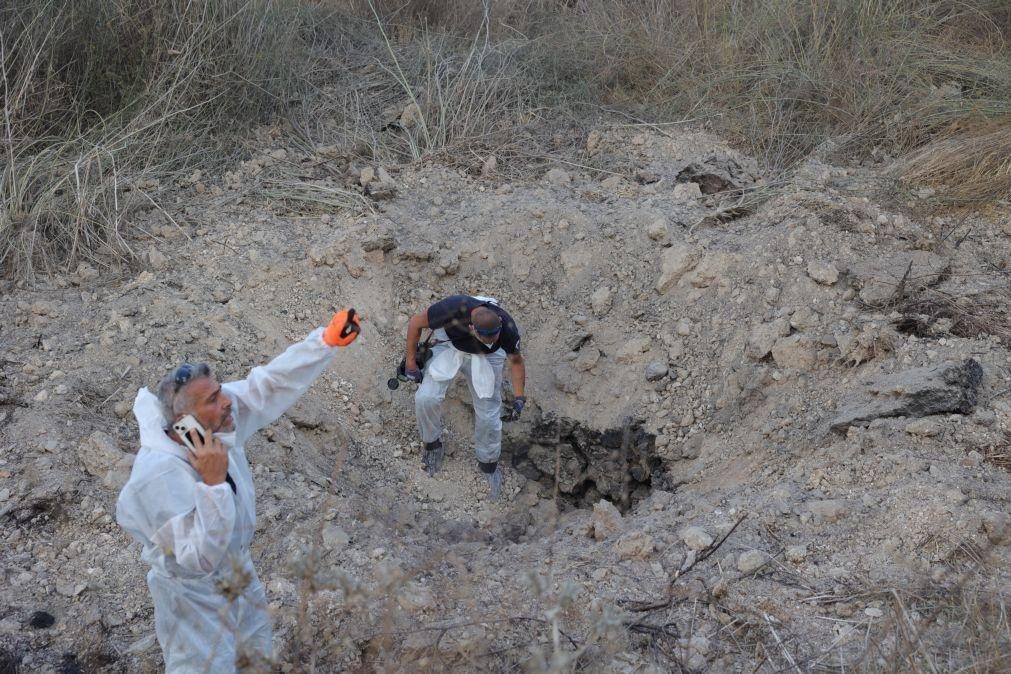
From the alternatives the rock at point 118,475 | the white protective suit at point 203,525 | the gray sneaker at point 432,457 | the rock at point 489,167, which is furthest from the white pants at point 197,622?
the rock at point 489,167

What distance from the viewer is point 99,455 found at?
13.8 feet

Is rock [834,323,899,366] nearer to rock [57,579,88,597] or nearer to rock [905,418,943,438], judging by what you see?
rock [905,418,943,438]

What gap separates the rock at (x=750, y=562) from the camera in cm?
361

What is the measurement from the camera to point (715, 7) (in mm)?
7551

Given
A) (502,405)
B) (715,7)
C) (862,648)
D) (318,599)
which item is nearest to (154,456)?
(318,599)

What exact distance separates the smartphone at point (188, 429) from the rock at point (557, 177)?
→ 4129 mm

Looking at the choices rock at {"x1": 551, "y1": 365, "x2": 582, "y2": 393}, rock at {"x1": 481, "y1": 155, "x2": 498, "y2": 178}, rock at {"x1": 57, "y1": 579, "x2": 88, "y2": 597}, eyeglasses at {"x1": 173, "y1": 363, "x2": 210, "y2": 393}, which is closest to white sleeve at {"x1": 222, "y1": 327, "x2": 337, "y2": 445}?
eyeglasses at {"x1": 173, "y1": 363, "x2": 210, "y2": 393}

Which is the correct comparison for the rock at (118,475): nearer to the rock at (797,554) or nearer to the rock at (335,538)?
the rock at (335,538)

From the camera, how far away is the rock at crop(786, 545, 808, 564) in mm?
3641

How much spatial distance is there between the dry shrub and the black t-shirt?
2.89m

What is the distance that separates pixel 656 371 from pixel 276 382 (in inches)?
109

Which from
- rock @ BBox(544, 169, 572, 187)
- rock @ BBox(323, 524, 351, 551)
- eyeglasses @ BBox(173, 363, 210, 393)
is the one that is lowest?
rock @ BBox(323, 524, 351, 551)

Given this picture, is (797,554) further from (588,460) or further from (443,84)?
(443,84)

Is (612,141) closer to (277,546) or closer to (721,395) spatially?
(721,395)
